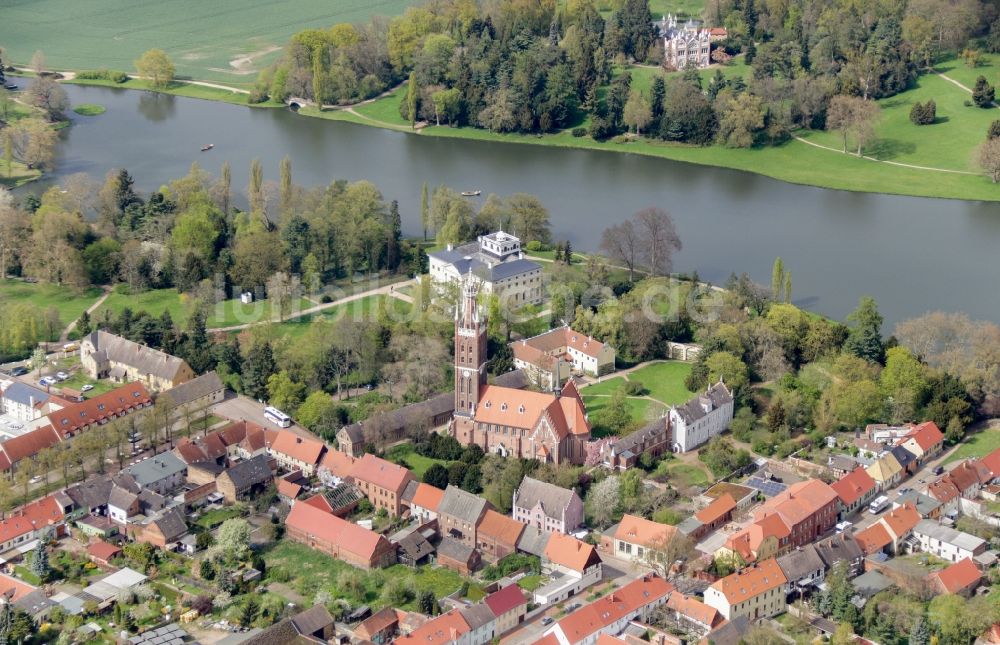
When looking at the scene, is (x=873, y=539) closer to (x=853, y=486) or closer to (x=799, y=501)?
(x=799, y=501)

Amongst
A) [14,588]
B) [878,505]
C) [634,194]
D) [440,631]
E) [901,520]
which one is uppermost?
[634,194]

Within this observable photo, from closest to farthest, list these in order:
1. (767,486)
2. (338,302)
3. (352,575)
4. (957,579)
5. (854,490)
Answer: (957,579), (352,575), (854,490), (767,486), (338,302)

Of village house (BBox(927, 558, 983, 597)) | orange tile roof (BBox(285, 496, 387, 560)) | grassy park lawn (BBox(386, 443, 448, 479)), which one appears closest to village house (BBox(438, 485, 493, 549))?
orange tile roof (BBox(285, 496, 387, 560))

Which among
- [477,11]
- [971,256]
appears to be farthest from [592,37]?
[971,256]

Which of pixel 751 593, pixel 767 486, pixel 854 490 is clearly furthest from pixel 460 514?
pixel 854 490

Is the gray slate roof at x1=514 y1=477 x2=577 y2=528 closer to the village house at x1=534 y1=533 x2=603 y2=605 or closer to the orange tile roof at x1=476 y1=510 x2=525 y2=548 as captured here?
the orange tile roof at x1=476 y1=510 x2=525 y2=548

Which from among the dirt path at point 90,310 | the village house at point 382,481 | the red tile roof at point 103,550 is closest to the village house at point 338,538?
the village house at point 382,481

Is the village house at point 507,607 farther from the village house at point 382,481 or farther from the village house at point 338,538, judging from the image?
the village house at point 382,481
